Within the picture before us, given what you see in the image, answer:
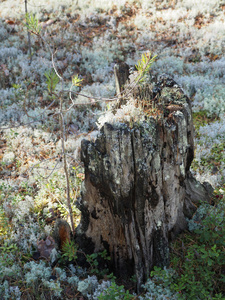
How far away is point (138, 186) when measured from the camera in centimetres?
295

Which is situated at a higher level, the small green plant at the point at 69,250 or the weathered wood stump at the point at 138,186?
the weathered wood stump at the point at 138,186

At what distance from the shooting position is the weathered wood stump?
9.41ft

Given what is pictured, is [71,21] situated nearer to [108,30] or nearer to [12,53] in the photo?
[108,30]

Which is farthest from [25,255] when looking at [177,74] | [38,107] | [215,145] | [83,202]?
[177,74]

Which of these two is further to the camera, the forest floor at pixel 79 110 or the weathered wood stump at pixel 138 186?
the forest floor at pixel 79 110

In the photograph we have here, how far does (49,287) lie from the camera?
302cm

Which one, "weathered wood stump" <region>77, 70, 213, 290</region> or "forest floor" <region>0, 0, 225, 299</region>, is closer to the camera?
"weathered wood stump" <region>77, 70, 213, 290</region>

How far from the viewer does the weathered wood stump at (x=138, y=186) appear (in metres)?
2.87

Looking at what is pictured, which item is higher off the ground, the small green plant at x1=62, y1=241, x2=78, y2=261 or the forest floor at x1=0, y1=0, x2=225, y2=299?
the forest floor at x1=0, y1=0, x2=225, y2=299

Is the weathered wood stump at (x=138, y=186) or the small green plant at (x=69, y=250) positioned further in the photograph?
the small green plant at (x=69, y=250)

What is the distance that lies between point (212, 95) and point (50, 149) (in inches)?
193

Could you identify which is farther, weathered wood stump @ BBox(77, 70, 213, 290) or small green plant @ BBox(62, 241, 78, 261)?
small green plant @ BBox(62, 241, 78, 261)

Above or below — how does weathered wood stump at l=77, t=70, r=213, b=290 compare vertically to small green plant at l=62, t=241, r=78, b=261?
above

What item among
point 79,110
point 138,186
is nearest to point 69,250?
point 138,186
